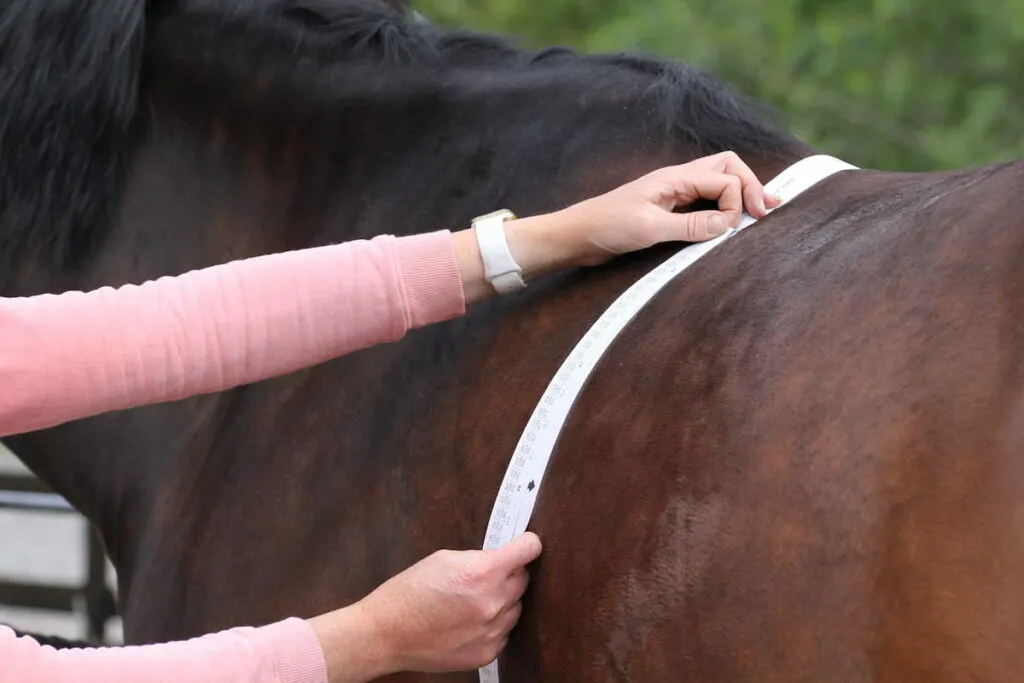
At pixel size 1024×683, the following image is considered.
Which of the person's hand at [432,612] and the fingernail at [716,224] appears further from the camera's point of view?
the fingernail at [716,224]

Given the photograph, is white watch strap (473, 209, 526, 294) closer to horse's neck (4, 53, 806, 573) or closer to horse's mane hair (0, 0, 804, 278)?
horse's neck (4, 53, 806, 573)

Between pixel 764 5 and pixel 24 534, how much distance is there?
3.29 metres

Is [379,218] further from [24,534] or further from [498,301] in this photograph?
[24,534]

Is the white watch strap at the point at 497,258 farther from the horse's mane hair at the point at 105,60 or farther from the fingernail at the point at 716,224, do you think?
the horse's mane hair at the point at 105,60

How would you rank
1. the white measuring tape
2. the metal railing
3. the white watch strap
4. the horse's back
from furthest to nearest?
1. the metal railing
2. the white watch strap
3. the white measuring tape
4. the horse's back

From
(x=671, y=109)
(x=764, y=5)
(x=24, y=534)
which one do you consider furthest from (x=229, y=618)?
(x=24, y=534)

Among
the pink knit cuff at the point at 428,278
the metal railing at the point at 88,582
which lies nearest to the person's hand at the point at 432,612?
the pink knit cuff at the point at 428,278

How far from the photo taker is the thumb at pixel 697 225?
1.03 m

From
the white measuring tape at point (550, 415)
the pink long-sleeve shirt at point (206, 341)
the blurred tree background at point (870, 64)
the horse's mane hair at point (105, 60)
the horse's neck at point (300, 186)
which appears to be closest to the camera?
the pink long-sleeve shirt at point (206, 341)

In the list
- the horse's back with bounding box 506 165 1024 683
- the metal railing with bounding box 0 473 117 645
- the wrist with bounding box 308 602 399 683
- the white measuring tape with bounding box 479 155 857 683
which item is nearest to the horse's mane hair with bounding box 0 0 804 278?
the white measuring tape with bounding box 479 155 857 683

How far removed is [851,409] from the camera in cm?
75

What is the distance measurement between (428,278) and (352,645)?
338mm

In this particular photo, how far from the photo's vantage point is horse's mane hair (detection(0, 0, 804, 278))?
1.35 meters

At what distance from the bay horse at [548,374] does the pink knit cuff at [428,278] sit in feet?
0.28
